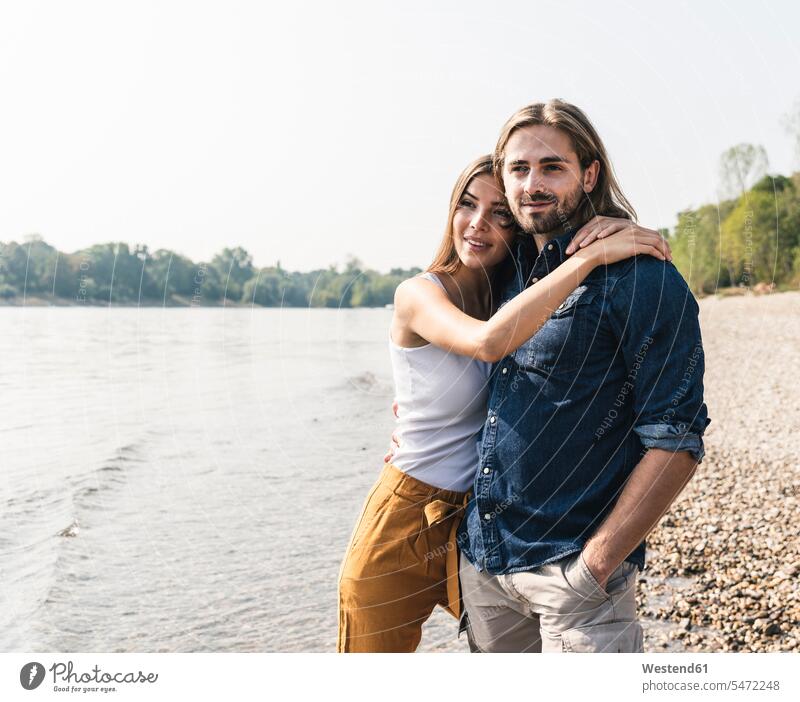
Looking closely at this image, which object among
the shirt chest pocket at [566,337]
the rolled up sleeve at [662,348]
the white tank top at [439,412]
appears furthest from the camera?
the white tank top at [439,412]

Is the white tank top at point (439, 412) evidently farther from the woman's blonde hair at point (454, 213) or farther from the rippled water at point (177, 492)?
the rippled water at point (177, 492)

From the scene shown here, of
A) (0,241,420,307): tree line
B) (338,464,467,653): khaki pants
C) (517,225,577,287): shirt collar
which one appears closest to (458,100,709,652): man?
(517,225,577,287): shirt collar

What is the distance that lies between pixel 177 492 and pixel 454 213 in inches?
390

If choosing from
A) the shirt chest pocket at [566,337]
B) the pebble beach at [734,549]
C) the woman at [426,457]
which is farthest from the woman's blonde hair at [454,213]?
the pebble beach at [734,549]

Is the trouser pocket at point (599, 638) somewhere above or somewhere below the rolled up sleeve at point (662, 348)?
below

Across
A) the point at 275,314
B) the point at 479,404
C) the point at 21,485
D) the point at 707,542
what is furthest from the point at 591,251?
the point at 275,314

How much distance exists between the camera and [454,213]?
10.1ft

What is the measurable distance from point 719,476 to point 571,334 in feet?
25.0

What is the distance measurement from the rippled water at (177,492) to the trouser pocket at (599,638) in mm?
3654

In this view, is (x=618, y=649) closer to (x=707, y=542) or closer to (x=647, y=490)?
(x=647, y=490)

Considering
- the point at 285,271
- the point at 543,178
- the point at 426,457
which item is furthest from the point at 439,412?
the point at 285,271

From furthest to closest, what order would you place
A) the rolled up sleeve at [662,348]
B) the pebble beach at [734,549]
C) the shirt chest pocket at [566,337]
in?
the pebble beach at [734,549] < the shirt chest pocket at [566,337] < the rolled up sleeve at [662,348]

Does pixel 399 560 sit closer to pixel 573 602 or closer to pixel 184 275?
pixel 573 602

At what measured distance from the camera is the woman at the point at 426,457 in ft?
9.53
